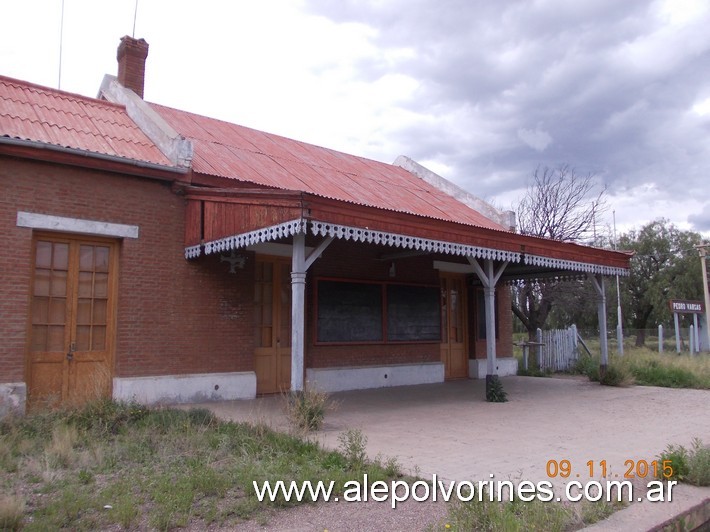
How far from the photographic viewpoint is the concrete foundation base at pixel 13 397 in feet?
26.1

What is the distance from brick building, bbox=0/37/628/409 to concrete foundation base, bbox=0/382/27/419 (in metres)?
0.03

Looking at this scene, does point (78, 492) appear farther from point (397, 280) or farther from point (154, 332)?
point (397, 280)

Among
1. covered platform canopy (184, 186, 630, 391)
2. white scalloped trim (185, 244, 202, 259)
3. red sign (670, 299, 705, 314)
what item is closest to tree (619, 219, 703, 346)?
red sign (670, 299, 705, 314)

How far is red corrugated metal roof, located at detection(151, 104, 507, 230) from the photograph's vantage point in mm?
11578

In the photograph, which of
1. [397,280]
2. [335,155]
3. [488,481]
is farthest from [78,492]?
[335,155]

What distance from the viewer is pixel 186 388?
9812 millimetres

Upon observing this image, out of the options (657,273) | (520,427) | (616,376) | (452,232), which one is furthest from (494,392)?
(657,273)

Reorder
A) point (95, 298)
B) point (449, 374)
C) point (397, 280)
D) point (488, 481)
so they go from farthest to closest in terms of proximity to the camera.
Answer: point (449, 374) < point (397, 280) < point (95, 298) < point (488, 481)

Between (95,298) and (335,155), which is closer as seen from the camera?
(95,298)

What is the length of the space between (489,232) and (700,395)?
5.85 m

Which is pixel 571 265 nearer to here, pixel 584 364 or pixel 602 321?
pixel 602 321

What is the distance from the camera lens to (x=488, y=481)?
5344mm

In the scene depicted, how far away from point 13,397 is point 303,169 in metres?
7.58

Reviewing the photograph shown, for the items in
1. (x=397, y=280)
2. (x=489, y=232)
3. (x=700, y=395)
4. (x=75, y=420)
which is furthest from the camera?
(x=397, y=280)
